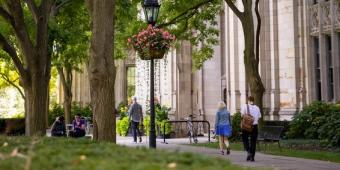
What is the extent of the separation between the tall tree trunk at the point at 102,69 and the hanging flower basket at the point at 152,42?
454cm

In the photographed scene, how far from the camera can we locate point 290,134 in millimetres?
23078

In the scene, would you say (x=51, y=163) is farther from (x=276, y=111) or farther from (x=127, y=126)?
(x=127, y=126)

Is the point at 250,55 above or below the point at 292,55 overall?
below

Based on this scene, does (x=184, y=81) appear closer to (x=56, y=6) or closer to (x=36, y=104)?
(x=56, y=6)

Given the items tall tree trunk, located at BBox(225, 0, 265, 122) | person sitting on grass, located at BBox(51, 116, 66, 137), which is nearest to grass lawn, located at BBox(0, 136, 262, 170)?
tall tree trunk, located at BBox(225, 0, 265, 122)

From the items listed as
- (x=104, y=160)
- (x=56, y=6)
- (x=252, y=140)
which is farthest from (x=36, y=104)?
(x=104, y=160)

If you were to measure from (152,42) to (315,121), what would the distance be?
327 inches

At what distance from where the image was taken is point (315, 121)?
72.3 ft

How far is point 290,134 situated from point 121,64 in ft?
94.4

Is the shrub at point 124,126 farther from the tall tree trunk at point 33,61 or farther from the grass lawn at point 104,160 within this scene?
the grass lawn at point 104,160

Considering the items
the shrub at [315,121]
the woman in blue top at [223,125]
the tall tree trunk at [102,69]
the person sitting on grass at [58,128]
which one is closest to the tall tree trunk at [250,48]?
the shrub at [315,121]

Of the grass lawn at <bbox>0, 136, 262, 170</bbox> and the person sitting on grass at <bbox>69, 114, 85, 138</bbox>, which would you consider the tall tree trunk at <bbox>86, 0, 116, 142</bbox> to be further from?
Result: the person sitting on grass at <bbox>69, 114, 85, 138</bbox>

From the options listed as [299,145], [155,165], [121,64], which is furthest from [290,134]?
[121,64]

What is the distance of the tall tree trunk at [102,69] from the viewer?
39.2 feet
